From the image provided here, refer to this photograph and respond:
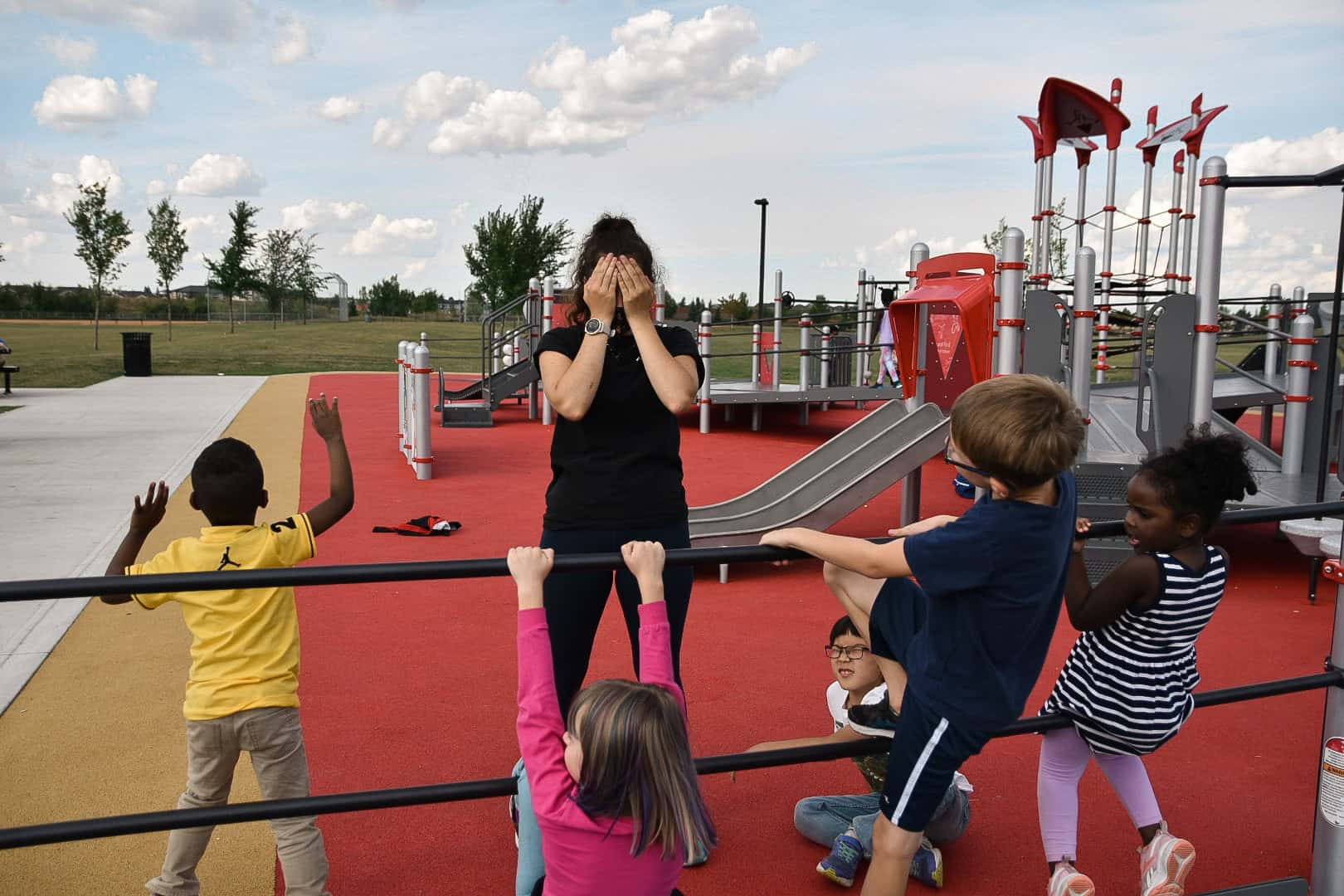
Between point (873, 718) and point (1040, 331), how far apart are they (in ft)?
15.4

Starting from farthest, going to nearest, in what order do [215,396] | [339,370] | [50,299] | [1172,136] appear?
[50,299], [339,370], [215,396], [1172,136]

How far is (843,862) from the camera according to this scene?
298 cm

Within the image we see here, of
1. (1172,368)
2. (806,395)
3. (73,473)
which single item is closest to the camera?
(1172,368)

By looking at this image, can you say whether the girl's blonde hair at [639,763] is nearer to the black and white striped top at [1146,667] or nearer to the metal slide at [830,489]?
the black and white striped top at [1146,667]

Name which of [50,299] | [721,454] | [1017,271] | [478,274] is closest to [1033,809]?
[1017,271]

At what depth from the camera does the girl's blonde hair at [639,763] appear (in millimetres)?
1774

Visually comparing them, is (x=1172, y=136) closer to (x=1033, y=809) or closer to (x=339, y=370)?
(x=1033, y=809)

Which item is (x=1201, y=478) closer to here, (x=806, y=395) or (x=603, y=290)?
(x=603, y=290)

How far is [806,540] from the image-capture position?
6.46ft

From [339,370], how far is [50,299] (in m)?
35.4

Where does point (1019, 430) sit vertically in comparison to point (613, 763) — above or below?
above

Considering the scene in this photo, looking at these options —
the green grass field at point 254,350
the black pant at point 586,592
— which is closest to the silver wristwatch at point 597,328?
the black pant at point 586,592

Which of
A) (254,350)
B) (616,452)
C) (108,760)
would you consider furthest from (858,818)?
(254,350)

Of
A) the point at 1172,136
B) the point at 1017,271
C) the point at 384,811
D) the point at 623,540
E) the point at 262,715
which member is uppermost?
the point at 1172,136
